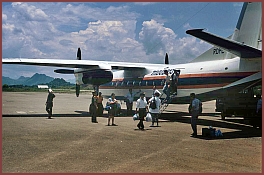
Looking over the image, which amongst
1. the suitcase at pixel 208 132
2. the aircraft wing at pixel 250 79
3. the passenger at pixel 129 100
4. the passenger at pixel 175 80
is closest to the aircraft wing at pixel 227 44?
the aircraft wing at pixel 250 79

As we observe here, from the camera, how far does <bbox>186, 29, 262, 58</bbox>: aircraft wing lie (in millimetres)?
10593

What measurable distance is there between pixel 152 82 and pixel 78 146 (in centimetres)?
1328

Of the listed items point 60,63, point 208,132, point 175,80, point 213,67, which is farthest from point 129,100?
point 208,132

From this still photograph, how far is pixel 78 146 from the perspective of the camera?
9555 mm

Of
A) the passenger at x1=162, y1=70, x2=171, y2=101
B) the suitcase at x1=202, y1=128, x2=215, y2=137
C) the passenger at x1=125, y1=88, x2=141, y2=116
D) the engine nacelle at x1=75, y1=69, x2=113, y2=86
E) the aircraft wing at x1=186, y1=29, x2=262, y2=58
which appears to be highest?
the aircraft wing at x1=186, y1=29, x2=262, y2=58

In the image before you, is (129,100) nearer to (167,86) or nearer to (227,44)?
(167,86)

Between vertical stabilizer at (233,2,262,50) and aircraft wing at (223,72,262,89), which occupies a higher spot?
vertical stabilizer at (233,2,262,50)

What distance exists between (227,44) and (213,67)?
216 inches

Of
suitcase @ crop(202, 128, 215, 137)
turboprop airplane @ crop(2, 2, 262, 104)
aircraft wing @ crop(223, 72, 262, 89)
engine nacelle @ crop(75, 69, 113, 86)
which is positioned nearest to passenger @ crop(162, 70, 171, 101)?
turboprop airplane @ crop(2, 2, 262, 104)

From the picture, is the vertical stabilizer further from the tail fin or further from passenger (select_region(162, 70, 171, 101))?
passenger (select_region(162, 70, 171, 101))

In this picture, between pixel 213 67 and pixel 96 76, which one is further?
pixel 96 76

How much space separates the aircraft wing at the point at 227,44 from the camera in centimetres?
1059

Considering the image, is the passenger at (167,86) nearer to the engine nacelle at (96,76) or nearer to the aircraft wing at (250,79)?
the engine nacelle at (96,76)

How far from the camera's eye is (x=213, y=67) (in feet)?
55.2
